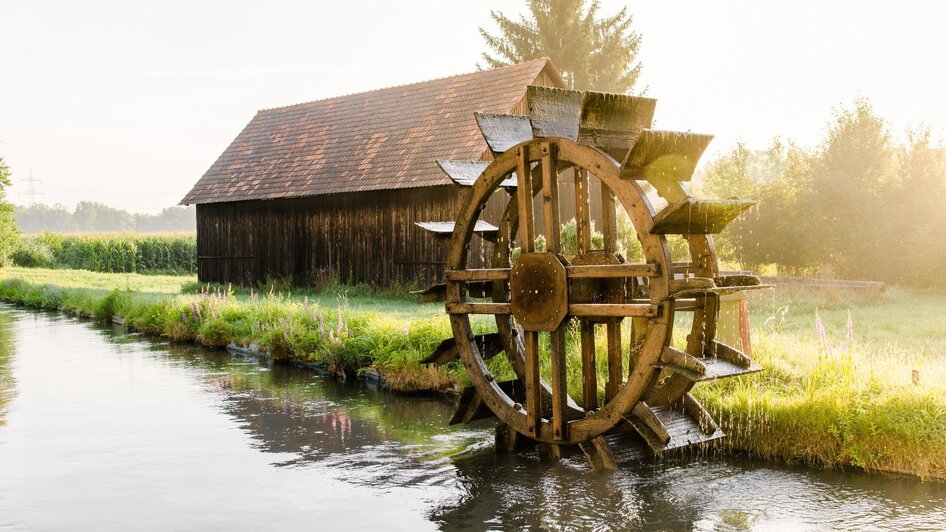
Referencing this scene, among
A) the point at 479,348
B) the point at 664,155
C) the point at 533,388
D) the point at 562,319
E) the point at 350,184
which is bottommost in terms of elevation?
the point at 533,388

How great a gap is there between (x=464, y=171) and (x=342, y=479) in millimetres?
3046

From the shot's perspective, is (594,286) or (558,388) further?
(594,286)

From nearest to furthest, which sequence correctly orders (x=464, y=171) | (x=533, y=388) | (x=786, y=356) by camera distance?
(x=533, y=388) < (x=464, y=171) < (x=786, y=356)

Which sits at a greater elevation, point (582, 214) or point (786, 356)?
point (582, 214)

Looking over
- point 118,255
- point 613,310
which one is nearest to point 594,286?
point 613,310

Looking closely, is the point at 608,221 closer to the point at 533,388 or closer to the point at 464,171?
the point at 464,171

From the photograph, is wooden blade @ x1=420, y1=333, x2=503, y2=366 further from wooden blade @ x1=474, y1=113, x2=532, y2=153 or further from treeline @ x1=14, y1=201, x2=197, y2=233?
treeline @ x1=14, y1=201, x2=197, y2=233

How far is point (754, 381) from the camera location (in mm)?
8172

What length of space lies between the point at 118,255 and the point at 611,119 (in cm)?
3360

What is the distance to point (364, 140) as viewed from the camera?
21625 mm

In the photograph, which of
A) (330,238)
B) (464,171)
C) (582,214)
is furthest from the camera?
(330,238)

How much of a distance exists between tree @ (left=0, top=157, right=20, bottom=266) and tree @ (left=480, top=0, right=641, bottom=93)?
65.8ft

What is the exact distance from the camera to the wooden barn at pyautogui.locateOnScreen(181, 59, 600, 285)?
18.9 meters

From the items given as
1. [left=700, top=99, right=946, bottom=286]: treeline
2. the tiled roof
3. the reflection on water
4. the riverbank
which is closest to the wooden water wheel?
the reflection on water
